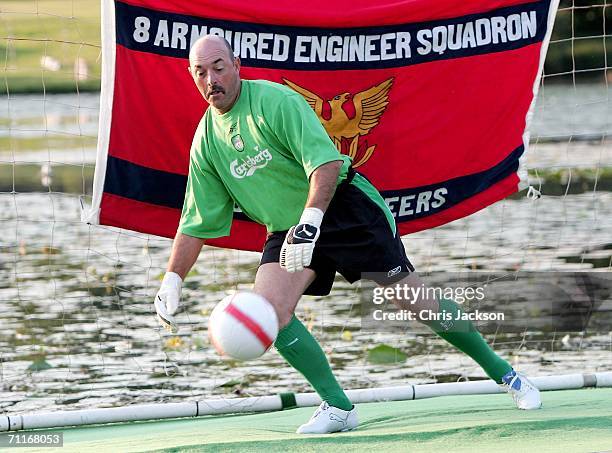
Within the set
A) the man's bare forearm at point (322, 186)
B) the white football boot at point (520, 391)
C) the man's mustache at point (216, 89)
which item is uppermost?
the man's mustache at point (216, 89)

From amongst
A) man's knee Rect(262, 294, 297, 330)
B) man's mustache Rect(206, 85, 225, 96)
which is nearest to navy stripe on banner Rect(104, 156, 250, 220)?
man's mustache Rect(206, 85, 225, 96)

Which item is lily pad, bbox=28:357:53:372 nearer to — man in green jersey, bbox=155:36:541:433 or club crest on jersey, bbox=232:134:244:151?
man in green jersey, bbox=155:36:541:433

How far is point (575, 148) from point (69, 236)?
748 cm

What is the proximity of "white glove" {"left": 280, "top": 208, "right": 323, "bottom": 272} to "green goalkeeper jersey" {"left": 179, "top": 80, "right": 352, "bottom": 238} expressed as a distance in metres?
0.23

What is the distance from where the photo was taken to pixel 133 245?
12.9 metres

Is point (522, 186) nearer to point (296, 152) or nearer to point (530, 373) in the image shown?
point (530, 373)

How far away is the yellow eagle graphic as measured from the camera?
25.4ft

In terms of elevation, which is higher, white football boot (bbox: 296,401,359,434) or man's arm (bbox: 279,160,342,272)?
man's arm (bbox: 279,160,342,272)

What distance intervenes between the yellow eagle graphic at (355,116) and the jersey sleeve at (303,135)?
148cm

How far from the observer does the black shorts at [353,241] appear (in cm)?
635

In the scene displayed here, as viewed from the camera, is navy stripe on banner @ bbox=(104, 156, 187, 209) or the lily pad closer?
navy stripe on banner @ bbox=(104, 156, 187, 209)

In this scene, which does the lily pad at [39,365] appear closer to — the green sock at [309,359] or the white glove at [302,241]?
the green sock at [309,359]

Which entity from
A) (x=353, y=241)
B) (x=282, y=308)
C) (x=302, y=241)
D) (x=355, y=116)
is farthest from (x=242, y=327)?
(x=355, y=116)

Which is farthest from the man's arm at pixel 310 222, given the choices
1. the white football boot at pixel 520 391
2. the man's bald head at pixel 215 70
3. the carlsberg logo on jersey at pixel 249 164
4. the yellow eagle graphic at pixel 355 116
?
the yellow eagle graphic at pixel 355 116
